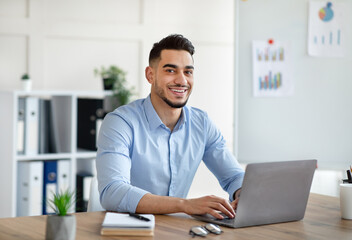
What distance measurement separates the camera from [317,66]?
3.53 m

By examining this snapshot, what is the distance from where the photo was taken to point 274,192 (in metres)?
1.67

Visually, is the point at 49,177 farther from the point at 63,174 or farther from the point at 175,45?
the point at 175,45

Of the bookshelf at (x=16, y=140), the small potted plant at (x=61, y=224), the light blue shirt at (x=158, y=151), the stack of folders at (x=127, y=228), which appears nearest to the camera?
the small potted plant at (x=61, y=224)

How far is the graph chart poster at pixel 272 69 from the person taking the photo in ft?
11.6

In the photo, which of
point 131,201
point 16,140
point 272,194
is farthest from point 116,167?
point 16,140

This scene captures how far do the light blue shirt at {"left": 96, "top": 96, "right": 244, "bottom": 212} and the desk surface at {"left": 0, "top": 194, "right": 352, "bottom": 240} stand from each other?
308 millimetres

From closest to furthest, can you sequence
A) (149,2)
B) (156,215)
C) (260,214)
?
(260,214) → (156,215) → (149,2)

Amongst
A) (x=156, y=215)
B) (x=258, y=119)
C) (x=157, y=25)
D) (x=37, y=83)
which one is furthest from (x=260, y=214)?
(x=157, y=25)

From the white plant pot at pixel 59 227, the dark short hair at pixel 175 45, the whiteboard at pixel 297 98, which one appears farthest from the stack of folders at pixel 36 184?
the white plant pot at pixel 59 227

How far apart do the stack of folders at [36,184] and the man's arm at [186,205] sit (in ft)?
Answer: 5.80

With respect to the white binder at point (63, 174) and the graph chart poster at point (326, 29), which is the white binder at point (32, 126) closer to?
the white binder at point (63, 174)

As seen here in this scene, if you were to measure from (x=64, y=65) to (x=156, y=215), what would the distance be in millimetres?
2241

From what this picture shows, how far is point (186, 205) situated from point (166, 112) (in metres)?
0.63

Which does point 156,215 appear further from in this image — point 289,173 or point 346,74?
point 346,74
